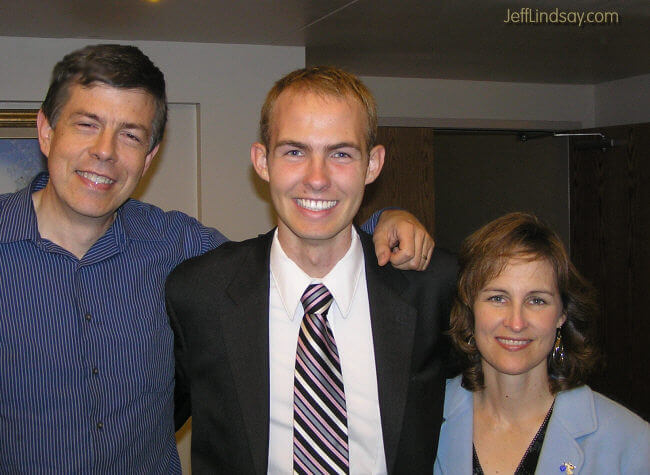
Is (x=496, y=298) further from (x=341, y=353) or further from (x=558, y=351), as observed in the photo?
(x=341, y=353)

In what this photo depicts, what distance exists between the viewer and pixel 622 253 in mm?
4965

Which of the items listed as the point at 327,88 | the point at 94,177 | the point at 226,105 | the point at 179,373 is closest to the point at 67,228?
the point at 94,177

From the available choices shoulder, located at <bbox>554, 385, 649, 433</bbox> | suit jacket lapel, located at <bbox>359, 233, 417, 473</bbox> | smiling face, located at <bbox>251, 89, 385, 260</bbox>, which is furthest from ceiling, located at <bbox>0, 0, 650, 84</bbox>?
shoulder, located at <bbox>554, 385, 649, 433</bbox>

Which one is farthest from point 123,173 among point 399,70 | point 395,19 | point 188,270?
point 399,70

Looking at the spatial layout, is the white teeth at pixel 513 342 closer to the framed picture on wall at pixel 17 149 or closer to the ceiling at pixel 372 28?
the ceiling at pixel 372 28

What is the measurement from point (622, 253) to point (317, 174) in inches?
163

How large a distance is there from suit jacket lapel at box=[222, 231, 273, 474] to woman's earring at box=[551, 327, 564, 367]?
0.80 metres

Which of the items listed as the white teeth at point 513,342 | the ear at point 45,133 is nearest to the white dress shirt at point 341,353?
the white teeth at point 513,342

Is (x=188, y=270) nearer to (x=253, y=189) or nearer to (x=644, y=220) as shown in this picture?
(x=253, y=189)

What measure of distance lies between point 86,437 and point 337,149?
989 mm

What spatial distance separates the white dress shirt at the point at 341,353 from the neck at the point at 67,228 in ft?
1.64

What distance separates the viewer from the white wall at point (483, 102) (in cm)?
516

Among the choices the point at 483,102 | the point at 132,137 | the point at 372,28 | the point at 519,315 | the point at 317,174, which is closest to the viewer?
the point at 317,174

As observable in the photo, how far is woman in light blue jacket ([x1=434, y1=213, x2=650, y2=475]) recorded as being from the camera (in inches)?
63.9
